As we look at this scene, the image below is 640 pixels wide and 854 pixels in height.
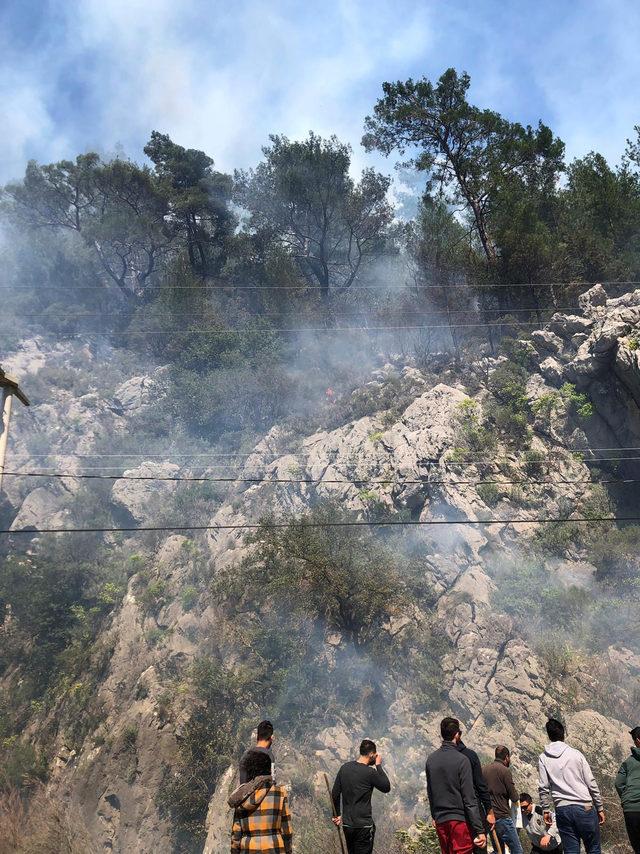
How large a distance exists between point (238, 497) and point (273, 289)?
1199 centimetres

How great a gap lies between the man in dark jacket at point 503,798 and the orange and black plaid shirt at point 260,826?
304 centimetres

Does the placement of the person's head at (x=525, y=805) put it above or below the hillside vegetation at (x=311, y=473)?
below

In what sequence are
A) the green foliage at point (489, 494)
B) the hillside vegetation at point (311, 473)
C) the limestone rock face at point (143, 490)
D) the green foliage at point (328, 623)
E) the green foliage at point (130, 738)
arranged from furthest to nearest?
the limestone rock face at point (143, 490) < the green foliage at point (489, 494) < the green foliage at point (130, 738) < the green foliage at point (328, 623) < the hillside vegetation at point (311, 473)

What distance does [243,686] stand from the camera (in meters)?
13.2

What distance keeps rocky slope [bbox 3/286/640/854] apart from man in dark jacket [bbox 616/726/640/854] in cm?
619

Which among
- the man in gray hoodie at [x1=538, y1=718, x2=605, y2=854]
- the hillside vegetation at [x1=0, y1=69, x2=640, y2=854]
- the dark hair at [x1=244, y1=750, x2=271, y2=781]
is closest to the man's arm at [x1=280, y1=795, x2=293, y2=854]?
the dark hair at [x1=244, y1=750, x2=271, y2=781]

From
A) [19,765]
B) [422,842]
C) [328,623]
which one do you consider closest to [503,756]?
[422,842]

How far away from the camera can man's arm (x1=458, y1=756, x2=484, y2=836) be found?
15.9ft

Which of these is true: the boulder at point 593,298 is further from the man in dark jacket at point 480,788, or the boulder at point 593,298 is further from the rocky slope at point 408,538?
the man in dark jacket at point 480,788

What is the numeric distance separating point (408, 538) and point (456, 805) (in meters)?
11.3

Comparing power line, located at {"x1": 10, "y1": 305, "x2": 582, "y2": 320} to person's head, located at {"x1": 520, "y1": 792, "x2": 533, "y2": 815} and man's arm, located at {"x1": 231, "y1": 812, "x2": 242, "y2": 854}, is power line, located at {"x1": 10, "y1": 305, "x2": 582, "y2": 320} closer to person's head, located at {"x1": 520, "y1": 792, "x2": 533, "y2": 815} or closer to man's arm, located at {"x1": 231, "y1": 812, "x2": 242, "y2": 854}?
person's head, located at {"x1": 520, "y1": 792, "x2": 533, "y2": 815}

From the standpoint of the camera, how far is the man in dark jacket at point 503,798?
20.6 ft

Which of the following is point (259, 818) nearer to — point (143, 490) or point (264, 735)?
point (264, 735)

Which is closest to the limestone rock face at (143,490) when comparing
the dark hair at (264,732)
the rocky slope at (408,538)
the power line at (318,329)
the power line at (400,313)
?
the rocky slope at (408,538)
